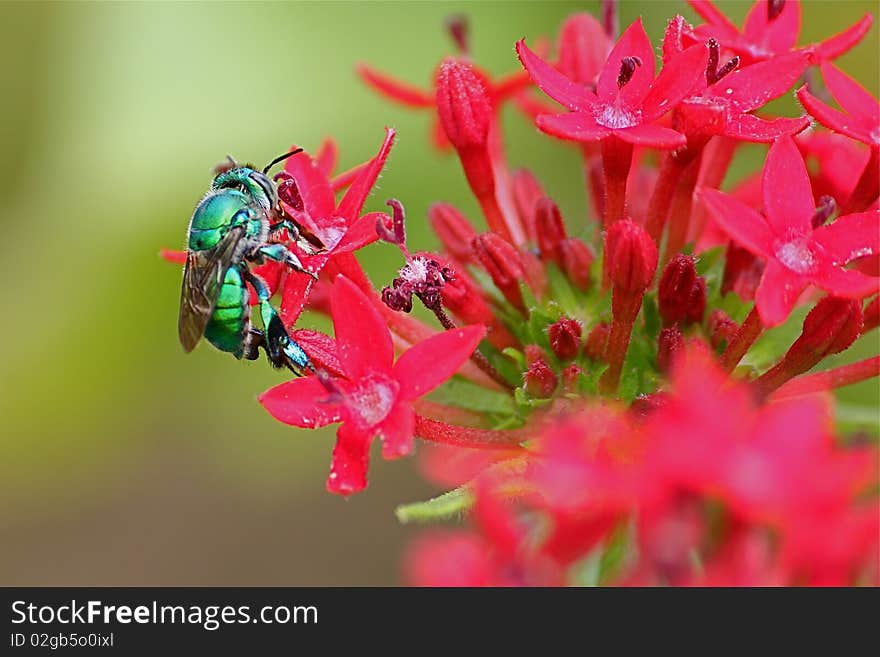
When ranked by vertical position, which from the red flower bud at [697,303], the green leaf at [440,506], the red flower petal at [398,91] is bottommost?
the green leaf at [440,506]

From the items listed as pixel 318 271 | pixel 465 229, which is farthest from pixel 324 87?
pixel 318 271

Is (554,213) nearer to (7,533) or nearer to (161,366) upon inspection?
(161,366)

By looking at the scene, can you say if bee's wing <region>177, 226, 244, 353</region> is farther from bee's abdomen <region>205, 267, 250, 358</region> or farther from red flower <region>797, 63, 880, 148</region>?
red flower <region>797, 63, 880, 148</region>

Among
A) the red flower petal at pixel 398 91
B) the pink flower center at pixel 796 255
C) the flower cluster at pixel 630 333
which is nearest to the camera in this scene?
the flower cluster at pixel 630 333

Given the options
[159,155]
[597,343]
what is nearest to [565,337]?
[597,343]

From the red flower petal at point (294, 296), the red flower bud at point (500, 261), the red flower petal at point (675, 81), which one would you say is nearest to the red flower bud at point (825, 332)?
the red flower petal at point (675, 81)

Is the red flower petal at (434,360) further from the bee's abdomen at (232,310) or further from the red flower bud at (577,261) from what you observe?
the red flower bud at (577,261)

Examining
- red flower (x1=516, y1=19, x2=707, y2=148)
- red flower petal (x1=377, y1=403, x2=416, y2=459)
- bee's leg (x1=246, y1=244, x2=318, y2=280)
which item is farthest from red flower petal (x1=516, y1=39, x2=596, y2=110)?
red flower petal (x1=377, y1=403, x2=416, y2=459)
